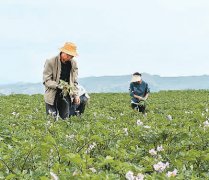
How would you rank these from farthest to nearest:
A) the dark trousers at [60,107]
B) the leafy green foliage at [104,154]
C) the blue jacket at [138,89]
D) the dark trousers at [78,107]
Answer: the blue jacket at [138,89], the dark trousers at [78,107], the dark trousers at [60,107], the leafy green foliage at [104,154]

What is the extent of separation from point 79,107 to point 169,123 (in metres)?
3.44

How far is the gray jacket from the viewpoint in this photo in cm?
848

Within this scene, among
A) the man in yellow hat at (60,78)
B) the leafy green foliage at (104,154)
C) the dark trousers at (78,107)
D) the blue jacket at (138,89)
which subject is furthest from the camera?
the blue jacket at (138,89)

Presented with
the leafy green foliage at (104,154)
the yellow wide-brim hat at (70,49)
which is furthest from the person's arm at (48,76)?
the leafy green foliage at (104,154)

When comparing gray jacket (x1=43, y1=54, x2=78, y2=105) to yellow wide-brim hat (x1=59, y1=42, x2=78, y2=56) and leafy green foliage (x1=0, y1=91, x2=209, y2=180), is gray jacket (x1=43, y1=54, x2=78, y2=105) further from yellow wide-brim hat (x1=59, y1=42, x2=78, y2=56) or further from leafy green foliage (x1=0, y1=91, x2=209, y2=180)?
leafy green foliage (x1=0, y1=91, x2=209, y2=180)

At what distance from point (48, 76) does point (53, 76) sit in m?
0.09

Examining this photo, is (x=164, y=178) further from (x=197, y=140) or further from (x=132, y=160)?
(x=197, y=140)

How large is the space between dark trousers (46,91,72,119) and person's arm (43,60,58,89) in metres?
0.36

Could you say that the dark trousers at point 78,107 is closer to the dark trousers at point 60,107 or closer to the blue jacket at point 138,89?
the dark trousers at point 60,107

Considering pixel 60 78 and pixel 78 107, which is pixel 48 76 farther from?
pixel 78 107

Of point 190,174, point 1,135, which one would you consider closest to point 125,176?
point 190,174

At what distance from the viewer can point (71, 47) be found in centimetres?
805

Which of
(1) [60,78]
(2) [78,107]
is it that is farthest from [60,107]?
(2) [78,107]

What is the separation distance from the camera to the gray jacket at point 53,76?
27.8 feet
